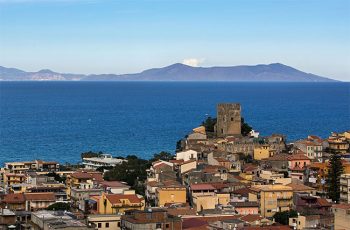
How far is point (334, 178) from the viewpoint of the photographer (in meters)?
49.8

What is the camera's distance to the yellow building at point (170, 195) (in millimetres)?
45969

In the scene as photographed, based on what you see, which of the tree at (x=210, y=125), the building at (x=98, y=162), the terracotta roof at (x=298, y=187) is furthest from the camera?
the tree at (x=210, y=125)

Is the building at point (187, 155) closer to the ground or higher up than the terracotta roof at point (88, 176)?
higher up

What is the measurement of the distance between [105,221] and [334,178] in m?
17.8

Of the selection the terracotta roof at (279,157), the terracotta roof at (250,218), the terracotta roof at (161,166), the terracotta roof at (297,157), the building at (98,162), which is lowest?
the building at (98,162)

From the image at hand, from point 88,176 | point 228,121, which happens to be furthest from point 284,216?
point 228,121

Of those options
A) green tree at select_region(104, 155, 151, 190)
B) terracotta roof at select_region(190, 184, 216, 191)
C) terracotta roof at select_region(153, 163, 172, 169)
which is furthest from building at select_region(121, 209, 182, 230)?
terracotta roof at select_region(153, 163, 172, 169)

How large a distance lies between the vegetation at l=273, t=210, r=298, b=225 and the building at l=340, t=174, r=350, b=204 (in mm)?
5558

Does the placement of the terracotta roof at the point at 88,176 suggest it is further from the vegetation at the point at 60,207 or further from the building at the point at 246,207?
the building at the point at 246,207

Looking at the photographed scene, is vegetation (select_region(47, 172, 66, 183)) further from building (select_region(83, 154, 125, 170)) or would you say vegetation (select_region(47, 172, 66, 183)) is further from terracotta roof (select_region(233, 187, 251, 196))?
terracotta roof (select_region(233, 187, 251, 196))

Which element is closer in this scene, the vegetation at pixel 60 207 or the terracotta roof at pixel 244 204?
the vegetation at pixel 60 207

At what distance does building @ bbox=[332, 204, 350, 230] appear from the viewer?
3497 centimetres

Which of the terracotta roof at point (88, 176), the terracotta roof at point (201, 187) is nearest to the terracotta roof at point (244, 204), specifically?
the terracotta roof at point (201, 187)

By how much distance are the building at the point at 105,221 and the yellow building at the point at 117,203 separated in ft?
10.2
